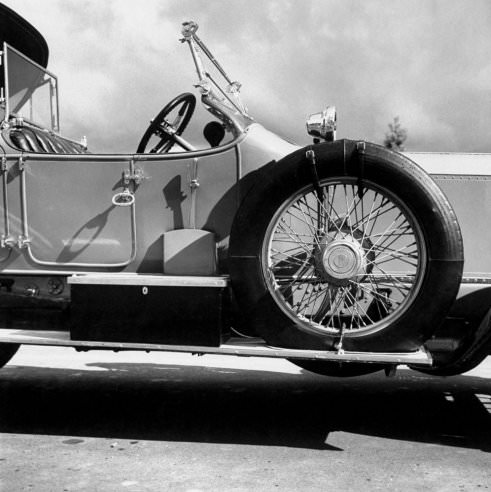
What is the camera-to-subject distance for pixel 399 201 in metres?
3.75

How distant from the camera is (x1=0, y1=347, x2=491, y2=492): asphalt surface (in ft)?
11.4

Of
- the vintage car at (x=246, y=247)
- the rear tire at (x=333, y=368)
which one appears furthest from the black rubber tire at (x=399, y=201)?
the rear tire at (x=333, y=368)

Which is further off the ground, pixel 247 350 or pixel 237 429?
pixel 247 350

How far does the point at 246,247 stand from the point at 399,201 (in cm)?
79

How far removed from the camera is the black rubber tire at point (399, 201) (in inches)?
144

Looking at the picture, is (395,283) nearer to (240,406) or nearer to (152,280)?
(152,280)

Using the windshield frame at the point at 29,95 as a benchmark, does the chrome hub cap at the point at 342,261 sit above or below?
below

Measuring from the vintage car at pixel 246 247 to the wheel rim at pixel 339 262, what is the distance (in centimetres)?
1

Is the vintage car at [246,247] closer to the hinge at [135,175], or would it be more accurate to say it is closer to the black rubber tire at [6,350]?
the hinge at [135,175]

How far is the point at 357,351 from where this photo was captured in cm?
375

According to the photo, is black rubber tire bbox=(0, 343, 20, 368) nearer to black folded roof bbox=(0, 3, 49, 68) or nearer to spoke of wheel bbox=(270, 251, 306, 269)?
black folded roof bbox=(0, 3, 49, 68)

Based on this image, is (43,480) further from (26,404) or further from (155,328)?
(26,404)

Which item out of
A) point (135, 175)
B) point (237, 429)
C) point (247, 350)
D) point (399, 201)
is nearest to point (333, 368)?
point (237, 429)

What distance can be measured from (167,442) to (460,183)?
2.15 metres
